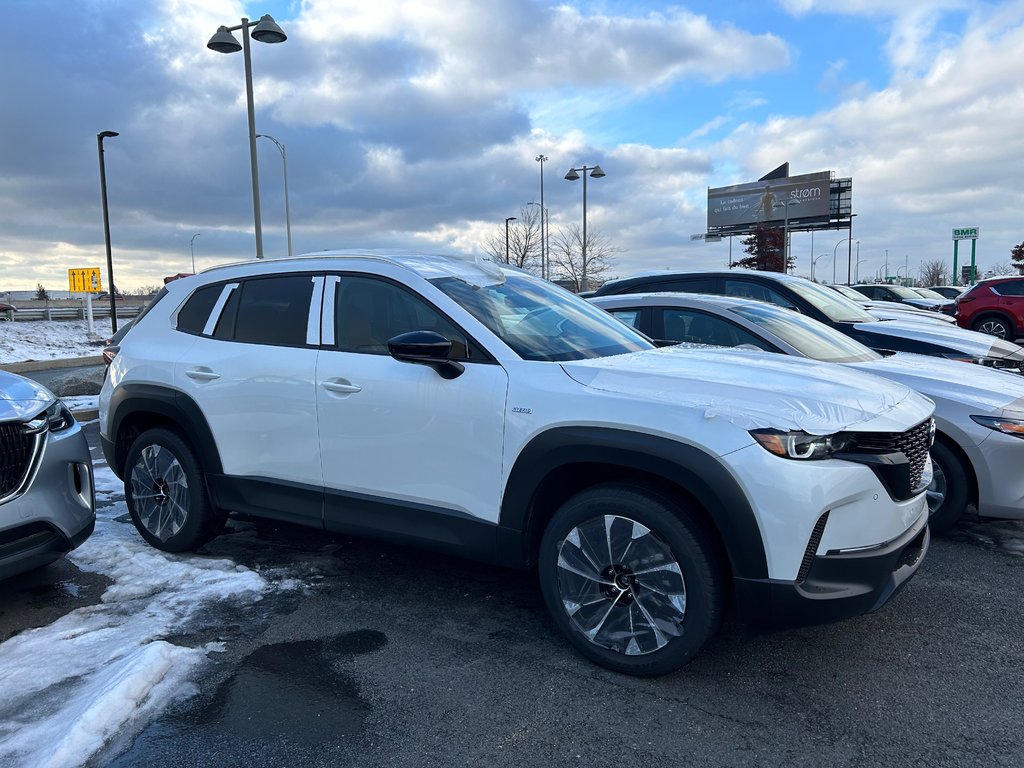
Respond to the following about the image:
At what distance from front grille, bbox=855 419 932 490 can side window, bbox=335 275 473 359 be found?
6.16ft

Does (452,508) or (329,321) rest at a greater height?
(329,321)

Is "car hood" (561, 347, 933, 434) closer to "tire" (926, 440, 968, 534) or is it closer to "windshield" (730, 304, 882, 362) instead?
"tire" (926, 440, 968, 534)

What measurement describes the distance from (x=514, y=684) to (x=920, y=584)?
8.14 ft

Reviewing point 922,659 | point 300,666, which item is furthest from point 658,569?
point 300,666

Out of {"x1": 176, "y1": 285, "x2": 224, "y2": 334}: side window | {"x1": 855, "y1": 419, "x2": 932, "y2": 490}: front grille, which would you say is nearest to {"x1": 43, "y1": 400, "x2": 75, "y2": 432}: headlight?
{"x1": 176, "y1": 285, "x2": 224, "y2": 334}: side window

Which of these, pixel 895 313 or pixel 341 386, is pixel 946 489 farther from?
pixel 895 313

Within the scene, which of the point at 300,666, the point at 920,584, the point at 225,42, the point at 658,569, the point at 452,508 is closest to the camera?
the point at 658,569

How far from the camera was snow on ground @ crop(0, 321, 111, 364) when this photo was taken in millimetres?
21531

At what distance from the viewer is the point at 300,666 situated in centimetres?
324

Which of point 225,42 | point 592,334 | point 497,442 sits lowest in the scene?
point 497,442

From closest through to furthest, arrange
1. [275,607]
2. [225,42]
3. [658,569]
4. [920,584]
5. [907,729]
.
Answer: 1. [907,729]
2. [658,569]
3. [275,607]
4. [920,584]
5. [225,42]

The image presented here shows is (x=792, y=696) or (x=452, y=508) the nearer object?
(x=792, y=696)

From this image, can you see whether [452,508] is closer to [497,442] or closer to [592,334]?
[497,442]

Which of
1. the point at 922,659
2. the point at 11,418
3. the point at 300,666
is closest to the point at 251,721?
the point at 300,666
